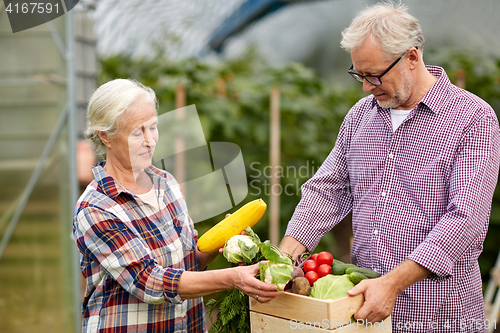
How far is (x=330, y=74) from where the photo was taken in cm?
1013

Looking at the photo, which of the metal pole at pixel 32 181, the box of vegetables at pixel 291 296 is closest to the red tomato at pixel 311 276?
the box of vegetables at pixel 291 296

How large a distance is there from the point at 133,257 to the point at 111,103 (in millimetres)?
636

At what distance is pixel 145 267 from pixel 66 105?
8.95 feet

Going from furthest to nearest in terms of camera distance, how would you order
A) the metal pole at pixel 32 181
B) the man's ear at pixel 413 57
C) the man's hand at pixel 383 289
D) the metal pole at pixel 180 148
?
the metal pole at pixel 180 148 → the metal pole at pixel 32 181 → the man's ear at pixel 413 57 → the man's hand at pixel 383 289

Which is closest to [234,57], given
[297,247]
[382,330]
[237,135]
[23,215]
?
[237,135]

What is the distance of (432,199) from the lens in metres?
2.14

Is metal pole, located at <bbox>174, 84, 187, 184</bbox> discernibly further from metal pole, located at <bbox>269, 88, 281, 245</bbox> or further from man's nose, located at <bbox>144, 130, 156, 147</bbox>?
man's nose, located at <bbox>144, 130, 156, 147</bbox>

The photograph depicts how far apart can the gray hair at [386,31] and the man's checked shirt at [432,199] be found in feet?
0.85

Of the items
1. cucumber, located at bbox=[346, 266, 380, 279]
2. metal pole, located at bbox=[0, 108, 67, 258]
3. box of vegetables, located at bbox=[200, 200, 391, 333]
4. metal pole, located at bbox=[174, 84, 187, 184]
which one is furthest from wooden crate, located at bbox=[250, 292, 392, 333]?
metal pole, located at bbox=[174, 84, 187, 184]

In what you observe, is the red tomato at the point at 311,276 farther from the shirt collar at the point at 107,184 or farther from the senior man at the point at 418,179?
the shirt collar at the point at 107,184

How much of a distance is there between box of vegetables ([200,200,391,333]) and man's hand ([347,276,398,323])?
27mm

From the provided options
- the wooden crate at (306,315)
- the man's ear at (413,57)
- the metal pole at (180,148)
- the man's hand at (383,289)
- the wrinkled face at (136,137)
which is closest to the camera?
the wooden crate at (306,315)

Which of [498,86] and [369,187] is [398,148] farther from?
[498,86]

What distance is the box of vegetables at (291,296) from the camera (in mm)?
1781
